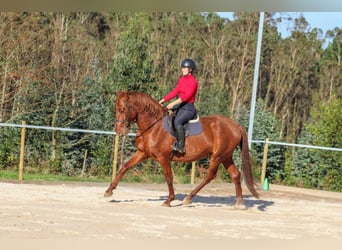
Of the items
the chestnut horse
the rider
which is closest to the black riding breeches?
the rider

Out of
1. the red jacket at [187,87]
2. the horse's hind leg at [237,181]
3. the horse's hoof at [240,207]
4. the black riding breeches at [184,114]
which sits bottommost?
the horse's hoof at [240,207]

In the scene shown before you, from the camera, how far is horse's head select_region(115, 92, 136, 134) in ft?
32.1

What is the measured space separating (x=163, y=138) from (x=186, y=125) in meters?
0.41

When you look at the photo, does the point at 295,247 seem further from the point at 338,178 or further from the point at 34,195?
the point at 338,178

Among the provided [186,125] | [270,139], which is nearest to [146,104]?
[186,125]

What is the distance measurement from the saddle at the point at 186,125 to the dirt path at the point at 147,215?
3.79 ft

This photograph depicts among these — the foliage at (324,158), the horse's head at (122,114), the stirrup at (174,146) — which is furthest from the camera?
the foliage at (324,158)

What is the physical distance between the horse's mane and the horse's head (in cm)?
12

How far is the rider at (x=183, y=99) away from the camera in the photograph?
32.4ft

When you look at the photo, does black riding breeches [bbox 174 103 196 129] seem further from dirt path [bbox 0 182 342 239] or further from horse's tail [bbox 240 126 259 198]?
dirt path [bbox 0 182 342 239]

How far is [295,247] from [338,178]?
13.4 metres

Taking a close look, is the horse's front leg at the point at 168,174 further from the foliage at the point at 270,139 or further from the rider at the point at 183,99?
the foliage at the point at 270,139

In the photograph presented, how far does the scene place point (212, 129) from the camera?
10.4m

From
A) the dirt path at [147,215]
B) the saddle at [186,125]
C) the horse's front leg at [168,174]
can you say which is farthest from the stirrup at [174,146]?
the dirt path at [147,215]
